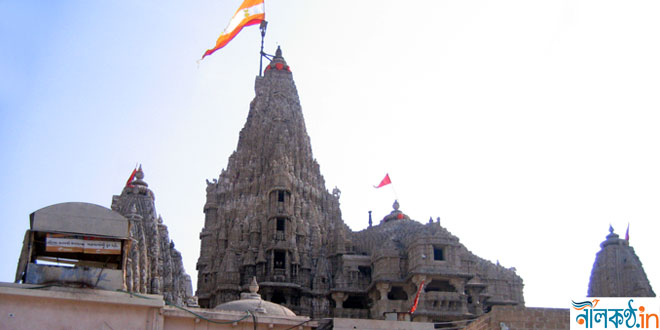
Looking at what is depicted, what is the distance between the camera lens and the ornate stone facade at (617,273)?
52219mm

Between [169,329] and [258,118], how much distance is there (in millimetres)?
40298

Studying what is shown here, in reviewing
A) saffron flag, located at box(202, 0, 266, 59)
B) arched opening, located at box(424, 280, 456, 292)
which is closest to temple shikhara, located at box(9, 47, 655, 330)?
arched opening, located at box(424, 280, 456, 292)

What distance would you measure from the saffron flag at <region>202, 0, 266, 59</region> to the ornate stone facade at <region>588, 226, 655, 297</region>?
29.8 m

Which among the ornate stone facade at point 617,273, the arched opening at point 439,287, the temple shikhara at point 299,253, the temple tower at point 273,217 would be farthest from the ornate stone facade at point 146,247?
the ornate stone facade at point 617,273

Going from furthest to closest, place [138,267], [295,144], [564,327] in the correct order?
[295,144] < [138,267] < [564,327]

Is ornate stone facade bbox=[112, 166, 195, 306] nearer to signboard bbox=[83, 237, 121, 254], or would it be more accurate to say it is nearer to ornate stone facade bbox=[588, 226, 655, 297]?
signboard bbox=[83, 237, 121, 254]

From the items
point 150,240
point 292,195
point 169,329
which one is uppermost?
point 292,195

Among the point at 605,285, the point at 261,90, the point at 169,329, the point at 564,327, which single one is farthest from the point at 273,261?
the point at 564,327

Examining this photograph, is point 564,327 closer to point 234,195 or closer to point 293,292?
point 293,292

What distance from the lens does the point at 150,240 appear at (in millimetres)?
42594

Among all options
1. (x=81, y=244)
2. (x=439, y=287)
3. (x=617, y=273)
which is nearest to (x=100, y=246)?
(x=81, y=244)

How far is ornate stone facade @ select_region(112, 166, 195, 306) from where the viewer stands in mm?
39500

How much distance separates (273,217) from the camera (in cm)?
5184

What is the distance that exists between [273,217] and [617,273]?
2427 cm
